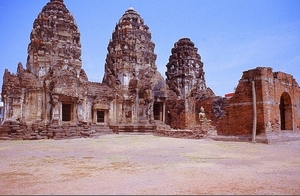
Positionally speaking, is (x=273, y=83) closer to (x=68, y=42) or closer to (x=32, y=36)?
(x=68, y=42)

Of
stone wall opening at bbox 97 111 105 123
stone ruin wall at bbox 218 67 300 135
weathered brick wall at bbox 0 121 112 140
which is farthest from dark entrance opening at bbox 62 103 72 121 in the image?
stone ruin wall at bbox 218 67 300 135

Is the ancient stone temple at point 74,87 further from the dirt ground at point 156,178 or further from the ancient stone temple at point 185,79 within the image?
the dirt ground at point 156,178

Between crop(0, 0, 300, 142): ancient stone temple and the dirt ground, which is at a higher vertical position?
crop(0, 0, 300, 142): ancient stone temple

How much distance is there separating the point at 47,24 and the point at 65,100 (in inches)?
319

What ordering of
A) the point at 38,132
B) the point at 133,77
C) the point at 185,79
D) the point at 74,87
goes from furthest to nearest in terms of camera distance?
1. the point at 185,79
2. the point at 133,77
3. the point at 74,87
4. the point at 38,132

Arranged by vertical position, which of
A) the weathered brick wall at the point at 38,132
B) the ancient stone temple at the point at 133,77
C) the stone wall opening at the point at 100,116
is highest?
the ancient stone temple at the point at 133,77

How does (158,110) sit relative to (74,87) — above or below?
below

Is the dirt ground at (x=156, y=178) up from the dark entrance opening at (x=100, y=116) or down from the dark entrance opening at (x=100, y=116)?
down

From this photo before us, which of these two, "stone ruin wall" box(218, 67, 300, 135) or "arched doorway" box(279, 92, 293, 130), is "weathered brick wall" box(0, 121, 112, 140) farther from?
"arched doorway" box(279, 92, 293, 130)

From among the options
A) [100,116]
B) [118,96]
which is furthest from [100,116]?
[118,96]

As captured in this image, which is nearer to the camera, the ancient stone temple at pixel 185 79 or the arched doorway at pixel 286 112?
the arched doorway at pixel 286 112

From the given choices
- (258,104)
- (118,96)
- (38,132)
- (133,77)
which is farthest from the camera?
(133,77)

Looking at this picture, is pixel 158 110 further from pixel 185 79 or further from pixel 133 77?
pixel 185 79

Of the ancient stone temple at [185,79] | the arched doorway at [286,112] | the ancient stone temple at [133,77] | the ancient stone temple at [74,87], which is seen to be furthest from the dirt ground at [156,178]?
the ancient stone temple at [185,79]
